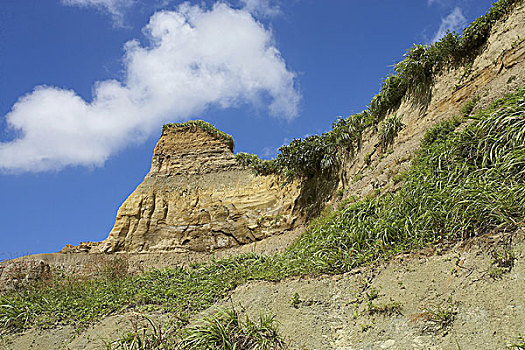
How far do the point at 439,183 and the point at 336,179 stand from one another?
8.11 m

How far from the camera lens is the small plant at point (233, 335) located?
6.57 meters

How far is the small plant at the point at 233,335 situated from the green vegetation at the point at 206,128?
50.1 ft

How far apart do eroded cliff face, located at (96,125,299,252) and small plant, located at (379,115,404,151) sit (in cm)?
507

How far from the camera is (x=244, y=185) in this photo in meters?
19.6

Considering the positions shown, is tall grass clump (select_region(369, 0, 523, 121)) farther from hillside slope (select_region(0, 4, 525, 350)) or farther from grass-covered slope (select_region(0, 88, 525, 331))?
grass-covered slope (select_region(0, 88, 525, 331))

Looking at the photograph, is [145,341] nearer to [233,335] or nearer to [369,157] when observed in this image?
[233,335]

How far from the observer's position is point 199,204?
19.6 m

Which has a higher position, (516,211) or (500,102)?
(500,102)

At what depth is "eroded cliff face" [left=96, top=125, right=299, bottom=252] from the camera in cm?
1814

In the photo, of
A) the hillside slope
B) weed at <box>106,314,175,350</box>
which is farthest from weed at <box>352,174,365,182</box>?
weed at <box>106,314,175,350</box>

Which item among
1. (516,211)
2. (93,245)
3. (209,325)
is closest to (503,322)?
(516,211)

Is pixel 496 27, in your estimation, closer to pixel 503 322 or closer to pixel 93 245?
pixel 503 322

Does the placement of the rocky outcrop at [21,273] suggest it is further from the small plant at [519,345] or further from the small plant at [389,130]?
the small plant at [519,345]

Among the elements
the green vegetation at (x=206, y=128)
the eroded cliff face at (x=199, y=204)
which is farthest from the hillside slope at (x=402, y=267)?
the green vegetation at (x=206, y=128)
